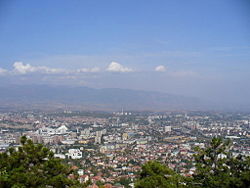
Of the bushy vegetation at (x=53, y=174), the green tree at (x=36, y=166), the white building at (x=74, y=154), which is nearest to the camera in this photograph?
the bushy vegetation at (x=53, y=174)

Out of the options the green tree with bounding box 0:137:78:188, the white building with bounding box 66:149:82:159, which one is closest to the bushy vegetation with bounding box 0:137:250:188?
the green tree with bounding box 0:137:78:188

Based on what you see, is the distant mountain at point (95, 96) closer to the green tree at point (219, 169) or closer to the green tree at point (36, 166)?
the green tree at point (219, 169)

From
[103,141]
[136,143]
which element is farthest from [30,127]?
[136,143]

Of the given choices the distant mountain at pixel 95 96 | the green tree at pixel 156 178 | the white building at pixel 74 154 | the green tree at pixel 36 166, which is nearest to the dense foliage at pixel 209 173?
the green tree at pixel 156 178

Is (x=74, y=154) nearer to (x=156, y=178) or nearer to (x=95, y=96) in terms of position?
(x=156, y=178)

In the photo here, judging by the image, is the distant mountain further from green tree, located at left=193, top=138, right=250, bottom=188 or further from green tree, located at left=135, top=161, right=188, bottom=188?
green tree, located at left=135, top=161, right=188, bottom=188

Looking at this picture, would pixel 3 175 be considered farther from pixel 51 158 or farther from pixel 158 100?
pixel 158 100

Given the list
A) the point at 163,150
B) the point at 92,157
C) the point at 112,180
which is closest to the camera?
the point at 112,180
